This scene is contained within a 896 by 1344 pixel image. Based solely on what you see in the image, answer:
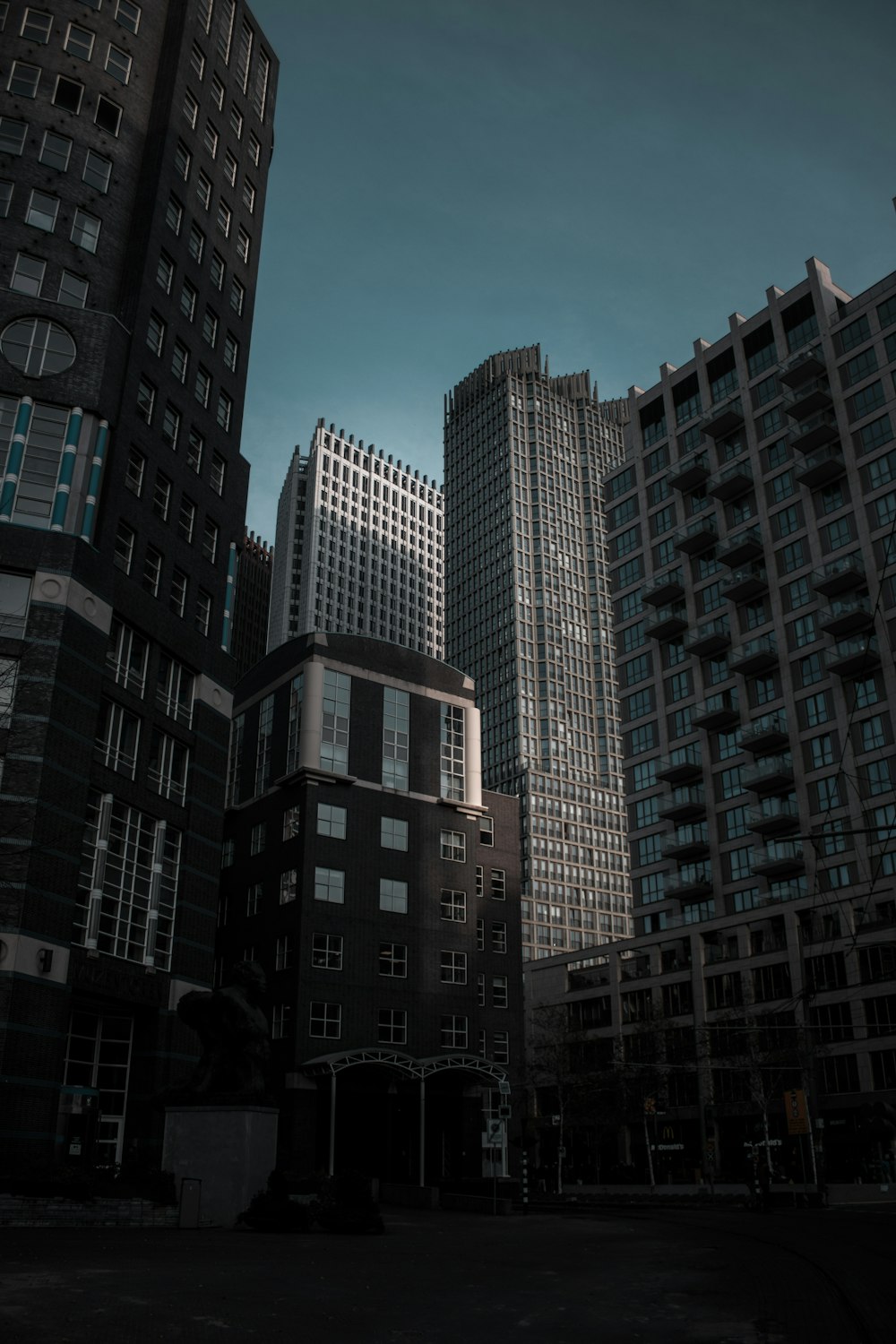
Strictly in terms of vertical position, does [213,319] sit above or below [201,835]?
above

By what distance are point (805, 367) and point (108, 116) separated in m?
55.3

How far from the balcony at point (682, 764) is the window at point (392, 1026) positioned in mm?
34798

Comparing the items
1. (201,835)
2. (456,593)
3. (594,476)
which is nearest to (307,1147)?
(201,835)

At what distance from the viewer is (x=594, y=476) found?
585 ft

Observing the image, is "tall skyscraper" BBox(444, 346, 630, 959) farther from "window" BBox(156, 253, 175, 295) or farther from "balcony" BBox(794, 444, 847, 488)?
"window" BBox(156, 253, 175, 295)

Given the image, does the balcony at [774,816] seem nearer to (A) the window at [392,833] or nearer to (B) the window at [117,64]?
(A) the window at [392,833]

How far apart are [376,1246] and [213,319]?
45.0 metres

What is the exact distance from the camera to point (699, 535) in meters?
93.1

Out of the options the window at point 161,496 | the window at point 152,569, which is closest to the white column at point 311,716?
the window at point 152,569

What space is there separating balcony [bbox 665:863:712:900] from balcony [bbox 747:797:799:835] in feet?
19.8

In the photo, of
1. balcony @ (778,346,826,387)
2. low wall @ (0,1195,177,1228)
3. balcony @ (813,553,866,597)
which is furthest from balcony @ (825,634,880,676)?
low wall @ (0,1195,177,1228)

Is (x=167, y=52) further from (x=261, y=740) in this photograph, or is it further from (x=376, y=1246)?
(x=376, y=1246)

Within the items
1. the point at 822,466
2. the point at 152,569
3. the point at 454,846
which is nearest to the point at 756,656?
the point at 822,466

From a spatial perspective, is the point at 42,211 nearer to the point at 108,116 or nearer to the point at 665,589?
the point at 108,116
